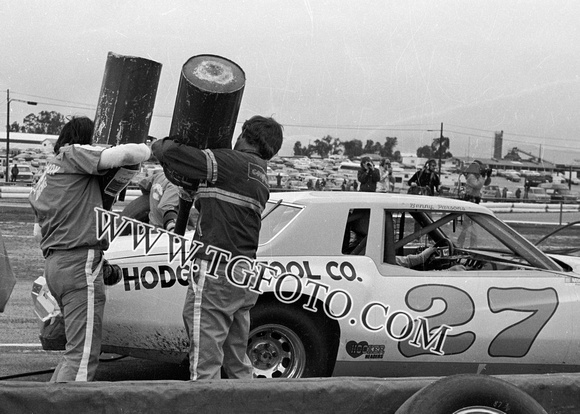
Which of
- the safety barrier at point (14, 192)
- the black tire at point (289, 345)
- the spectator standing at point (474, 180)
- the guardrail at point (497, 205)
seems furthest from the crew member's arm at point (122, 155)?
the safety barrier at point (14, 192)

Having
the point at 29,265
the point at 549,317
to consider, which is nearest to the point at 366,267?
the point at 549,317

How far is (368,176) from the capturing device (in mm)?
Answer: 16828

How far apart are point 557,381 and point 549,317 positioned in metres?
1.96

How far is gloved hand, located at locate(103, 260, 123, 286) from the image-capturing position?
4496 millimetres

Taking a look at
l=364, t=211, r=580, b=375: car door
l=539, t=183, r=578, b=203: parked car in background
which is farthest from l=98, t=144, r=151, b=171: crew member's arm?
l=539, t=183, r=578, b=203: parked car in background

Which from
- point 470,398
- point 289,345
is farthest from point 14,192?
point 470,398

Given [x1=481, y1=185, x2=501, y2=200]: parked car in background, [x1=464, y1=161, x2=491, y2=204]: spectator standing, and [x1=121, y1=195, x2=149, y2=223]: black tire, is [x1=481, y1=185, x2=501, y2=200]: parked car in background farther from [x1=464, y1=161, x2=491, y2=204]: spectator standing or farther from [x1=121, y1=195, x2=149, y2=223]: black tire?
[x1=121, y1=195, x2=149, y2=223]: black tire

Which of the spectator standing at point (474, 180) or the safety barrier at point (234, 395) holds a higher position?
the spectator standing at point (474, 180)

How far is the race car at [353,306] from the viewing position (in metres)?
4.90

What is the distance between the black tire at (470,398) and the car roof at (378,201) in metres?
2.45

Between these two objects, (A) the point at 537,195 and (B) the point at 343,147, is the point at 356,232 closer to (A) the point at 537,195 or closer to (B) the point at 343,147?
(B) the point at 343,147

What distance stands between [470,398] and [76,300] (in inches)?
87.9

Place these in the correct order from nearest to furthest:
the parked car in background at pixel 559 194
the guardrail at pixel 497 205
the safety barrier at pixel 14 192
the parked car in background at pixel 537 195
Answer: the guardrail at pixel 497 205 < the safety barrier at pixel 14 192 < the parked car in background at pixel 537 195 < the parked car in background at pixel 559 194

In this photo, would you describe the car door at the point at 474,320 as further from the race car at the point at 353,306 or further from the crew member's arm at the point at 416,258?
the crew member's arm at the point at 416,258
